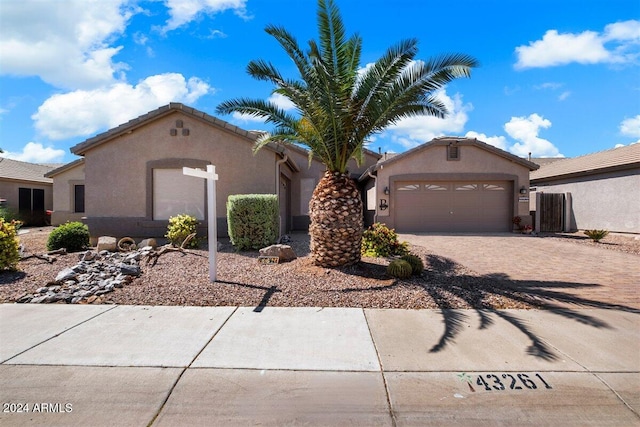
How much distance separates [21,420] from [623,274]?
10862mm

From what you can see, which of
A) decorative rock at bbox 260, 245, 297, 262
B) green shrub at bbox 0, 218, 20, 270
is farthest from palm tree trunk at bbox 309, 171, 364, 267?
green shrub at bbox 0, 218, 20, 270

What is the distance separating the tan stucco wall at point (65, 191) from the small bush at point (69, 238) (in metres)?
11.1

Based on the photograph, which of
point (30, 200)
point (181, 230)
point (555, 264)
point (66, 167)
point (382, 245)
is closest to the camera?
point (555, 264)

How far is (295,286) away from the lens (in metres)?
6.32

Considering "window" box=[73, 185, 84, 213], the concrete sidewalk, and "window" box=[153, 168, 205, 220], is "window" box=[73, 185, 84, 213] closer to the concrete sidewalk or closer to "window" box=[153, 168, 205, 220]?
"window" box=[153, 168, 205, 220]

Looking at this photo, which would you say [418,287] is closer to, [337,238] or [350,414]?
[337,238]

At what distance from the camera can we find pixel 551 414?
111 inches

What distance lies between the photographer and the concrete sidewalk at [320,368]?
9.24 ft

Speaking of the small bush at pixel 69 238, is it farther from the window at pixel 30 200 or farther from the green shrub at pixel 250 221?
the window at pixel 30 200

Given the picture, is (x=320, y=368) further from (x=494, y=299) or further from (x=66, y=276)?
(x=66, y=276)

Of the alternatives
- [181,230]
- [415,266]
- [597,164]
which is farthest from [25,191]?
[597,164]

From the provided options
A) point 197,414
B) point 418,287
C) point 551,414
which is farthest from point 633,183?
point 197,414

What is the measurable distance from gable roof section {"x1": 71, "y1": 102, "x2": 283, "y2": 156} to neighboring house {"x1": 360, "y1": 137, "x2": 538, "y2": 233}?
22.8 ft

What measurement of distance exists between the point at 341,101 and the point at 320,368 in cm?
546
